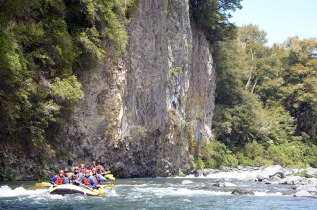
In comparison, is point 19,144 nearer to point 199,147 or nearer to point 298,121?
point 199,147

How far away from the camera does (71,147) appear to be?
19.4 meters

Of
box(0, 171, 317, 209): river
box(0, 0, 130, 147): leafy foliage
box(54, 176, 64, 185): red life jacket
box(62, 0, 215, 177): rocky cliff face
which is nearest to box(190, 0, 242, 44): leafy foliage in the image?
box(62, 0, 215, 177): rocky cliff face

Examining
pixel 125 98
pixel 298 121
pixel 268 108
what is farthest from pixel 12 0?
pixel 298 121

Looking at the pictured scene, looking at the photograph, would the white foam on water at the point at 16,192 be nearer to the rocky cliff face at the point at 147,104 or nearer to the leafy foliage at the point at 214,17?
the rocky cliff face at the point at 147,104

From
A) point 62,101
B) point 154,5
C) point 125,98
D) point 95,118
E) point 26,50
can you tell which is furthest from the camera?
point 154,5

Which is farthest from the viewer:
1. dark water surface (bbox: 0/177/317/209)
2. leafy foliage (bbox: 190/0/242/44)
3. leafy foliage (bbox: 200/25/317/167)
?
leafy foliage (bbox: 200/25/317/167)

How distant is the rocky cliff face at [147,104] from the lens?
20531 millimetres

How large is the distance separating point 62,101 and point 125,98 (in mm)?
5578

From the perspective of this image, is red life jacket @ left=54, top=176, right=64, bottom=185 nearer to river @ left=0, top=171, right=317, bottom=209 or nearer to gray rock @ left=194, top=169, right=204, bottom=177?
river @ left=0, top=171, right=317, bottom=209

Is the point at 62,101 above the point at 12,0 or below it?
below

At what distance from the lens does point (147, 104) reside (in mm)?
25219

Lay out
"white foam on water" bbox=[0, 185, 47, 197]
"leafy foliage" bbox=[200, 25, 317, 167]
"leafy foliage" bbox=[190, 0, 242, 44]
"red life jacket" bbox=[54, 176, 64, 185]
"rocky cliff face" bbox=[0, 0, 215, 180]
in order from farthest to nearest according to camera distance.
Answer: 1. "leafy foliage" bbox=[200, 25, 317, 167]
2. "leafy foliage" bbox=[190, 0, 242, 44]
3. "rocky cliff face" bbox=[0, 0, 215, 180]
4. "red life jacket" bbox=[54, 176, 64, 185]
5. "white foam on water" bbox=[0, 185, 47, 197]

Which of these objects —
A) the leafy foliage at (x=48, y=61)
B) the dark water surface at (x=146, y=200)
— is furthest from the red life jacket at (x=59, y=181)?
the leafy foliage at (x=48, y=61)

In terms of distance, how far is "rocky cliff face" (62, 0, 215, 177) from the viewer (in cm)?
2053
